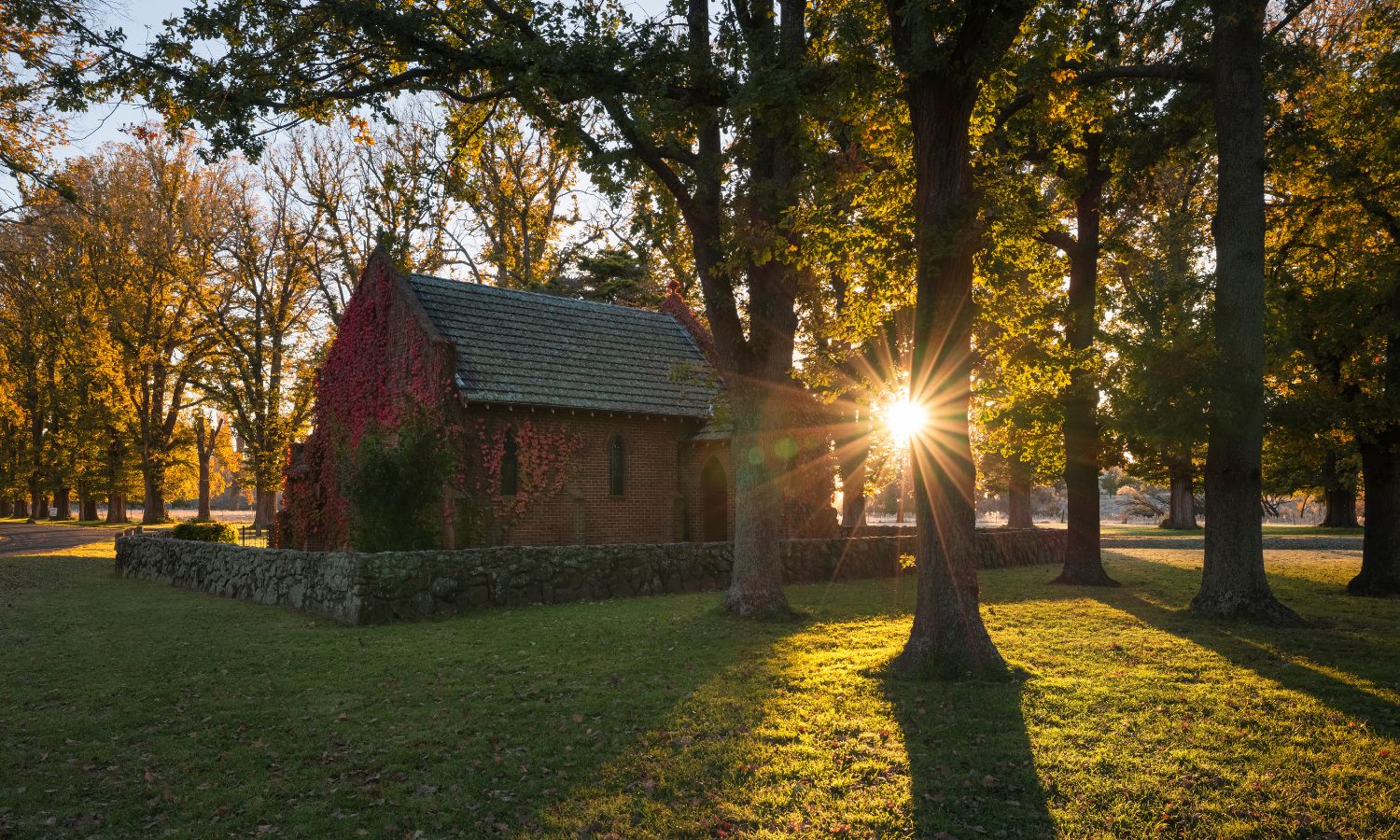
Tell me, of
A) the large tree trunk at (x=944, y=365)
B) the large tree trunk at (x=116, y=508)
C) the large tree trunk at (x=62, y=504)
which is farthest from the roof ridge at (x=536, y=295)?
the large tree trunk at (x=62, y=504)

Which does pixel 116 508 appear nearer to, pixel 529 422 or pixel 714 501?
pixel 529 422

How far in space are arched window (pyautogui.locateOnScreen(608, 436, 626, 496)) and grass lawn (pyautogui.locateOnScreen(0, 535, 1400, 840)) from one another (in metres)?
11.4

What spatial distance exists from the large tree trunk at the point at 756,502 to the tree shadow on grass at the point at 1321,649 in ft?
19.9

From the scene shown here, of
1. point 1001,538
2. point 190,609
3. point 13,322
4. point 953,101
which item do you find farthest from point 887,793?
point 13,322

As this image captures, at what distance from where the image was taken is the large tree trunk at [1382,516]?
16.8 m

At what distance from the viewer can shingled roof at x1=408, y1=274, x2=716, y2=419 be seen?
23.4 metres

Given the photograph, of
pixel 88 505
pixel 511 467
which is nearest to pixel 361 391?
pixel 511 467

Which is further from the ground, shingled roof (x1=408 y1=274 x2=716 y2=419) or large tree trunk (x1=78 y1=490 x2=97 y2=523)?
shingled roof (x1=408 y1=274 x2=716 y2=419)

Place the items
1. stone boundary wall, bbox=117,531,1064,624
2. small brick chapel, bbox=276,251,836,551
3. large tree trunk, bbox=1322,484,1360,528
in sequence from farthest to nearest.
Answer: large tree trunk, bbox=1322,484,1360,528 → small brick chapel, bbox=276,251,836,551 → stone boundary wall, bbox=117,531,1064,624

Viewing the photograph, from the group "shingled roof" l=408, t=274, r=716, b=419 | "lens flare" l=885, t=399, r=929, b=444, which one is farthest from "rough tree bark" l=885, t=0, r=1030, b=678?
"shingled roof" l=408, t=274, r=716, b=419

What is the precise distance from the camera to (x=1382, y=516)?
1703 cm

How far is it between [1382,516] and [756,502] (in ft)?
41.8

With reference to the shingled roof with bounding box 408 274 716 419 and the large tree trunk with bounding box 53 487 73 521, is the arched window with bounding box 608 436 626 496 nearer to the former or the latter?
the shingled roof with bounding box 408 274 716 419

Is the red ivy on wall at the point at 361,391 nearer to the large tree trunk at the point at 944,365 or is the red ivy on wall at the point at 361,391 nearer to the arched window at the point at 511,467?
the arched window at the point at 511,467
